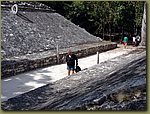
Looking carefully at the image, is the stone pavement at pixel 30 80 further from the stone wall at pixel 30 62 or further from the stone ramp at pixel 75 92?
the stone ramp at pixel 75 92

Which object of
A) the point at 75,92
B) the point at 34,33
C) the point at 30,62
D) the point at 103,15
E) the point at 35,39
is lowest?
the point at 30,62

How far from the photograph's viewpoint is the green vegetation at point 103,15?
27.3m

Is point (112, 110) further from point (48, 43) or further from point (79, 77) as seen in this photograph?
point (48, 43)

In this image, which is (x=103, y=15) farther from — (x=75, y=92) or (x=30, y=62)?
(x=75, y=92)

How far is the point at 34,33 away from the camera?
63.0 feet

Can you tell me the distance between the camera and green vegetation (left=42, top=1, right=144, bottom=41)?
2727 cm

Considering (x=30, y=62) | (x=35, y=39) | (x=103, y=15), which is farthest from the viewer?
(x=103, y=15)

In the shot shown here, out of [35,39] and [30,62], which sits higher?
[35,39]

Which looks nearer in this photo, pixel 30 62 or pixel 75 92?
pixel 75 92

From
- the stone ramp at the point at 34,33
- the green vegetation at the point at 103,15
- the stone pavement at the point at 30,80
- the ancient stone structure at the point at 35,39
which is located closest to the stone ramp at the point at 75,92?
the stone pavement at the point at 30,80

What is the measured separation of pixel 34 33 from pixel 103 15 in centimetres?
1077

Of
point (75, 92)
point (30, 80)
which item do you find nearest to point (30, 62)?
point (30, 80)

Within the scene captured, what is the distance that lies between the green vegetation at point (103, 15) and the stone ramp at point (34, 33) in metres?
4.30

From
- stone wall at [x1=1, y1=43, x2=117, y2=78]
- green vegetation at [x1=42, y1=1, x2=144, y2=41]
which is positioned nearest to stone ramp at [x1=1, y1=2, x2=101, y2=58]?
stone wall at [x1=1, y1=43, x2=117, y2=78]
